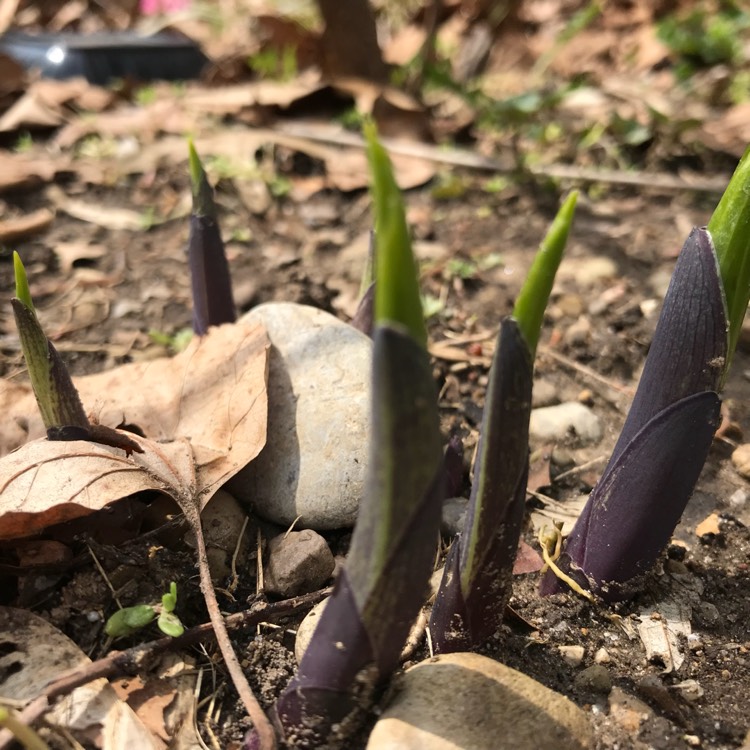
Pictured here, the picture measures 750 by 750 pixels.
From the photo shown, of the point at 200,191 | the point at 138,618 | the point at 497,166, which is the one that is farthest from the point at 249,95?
the point at 138,618

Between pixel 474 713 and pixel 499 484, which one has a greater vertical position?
pixel 499 484

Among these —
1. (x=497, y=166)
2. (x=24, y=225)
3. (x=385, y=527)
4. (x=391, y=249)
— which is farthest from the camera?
(x=497, y=166)

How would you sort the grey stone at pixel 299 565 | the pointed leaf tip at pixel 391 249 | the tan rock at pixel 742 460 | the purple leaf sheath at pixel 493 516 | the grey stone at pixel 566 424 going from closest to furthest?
the pointed leaf tip at pixel 391 249 → the purple leaf sheath at pixel 493 516 → the grey stone at pixel 299 565 → the tan rock at pixel 742 460 → the grey stone at pixel 566 424

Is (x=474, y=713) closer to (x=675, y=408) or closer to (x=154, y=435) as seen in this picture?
(x=675, y=408)

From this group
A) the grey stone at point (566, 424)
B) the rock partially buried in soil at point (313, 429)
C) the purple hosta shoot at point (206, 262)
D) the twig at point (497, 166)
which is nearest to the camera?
the rock partially buried in soil at point (313, 429)

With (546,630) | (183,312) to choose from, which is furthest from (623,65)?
(546,630)

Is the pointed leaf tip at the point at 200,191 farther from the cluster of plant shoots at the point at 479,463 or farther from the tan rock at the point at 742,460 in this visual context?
the tan rock at the point at 742,460

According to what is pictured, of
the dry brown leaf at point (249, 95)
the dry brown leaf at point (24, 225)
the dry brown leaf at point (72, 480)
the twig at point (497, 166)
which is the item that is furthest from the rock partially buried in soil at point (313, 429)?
the dry brown leaf at point (249, 95)

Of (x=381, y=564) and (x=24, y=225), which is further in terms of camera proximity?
(x=24, y=225)
